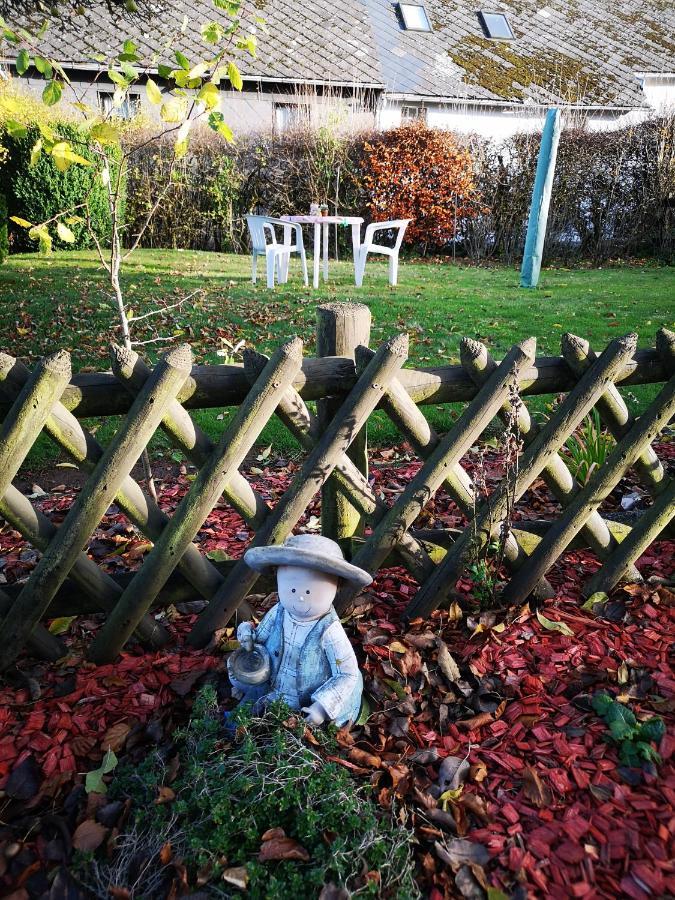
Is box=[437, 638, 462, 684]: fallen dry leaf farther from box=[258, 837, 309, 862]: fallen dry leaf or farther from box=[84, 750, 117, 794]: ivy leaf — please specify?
box=[84, 750, 117, 794]: ivy leaf

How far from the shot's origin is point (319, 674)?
83.9 inches

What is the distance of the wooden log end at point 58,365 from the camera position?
6.70 feet

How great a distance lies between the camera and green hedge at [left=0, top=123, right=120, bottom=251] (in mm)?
13172

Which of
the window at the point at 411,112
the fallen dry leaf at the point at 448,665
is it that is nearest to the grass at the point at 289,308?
the fallen dry leaf at the point at 448,665

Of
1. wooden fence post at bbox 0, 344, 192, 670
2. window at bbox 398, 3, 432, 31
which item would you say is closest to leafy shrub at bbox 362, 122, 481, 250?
window at bbox 398, 3, 432, 31

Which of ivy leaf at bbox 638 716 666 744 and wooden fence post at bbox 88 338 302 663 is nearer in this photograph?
ivy leaf at bbox 638 716 666 744

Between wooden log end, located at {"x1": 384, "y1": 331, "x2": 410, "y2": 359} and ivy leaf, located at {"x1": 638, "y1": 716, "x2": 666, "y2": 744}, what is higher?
wooden log end, located at {"x1": 384, "y1": 331, "x2": 410, "y2": 359}

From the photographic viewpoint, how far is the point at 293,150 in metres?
15.0

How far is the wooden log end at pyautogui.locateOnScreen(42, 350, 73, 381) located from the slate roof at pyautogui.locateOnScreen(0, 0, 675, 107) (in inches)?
693

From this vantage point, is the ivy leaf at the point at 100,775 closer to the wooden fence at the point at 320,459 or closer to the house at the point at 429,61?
the wooden fence at the point at 320,459

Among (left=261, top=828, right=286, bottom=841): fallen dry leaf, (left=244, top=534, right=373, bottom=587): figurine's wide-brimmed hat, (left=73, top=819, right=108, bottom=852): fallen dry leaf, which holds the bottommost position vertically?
(left=73, top=819, right=108, bottom=852): fallen dry leaf

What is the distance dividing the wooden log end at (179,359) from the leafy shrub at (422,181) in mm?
13825

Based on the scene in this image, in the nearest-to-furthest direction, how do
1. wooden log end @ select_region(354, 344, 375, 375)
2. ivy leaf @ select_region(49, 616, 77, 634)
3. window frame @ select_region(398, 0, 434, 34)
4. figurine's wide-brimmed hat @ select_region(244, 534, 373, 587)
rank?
1. figurine's wide-brimmed hat @ select_region(244, 534, 373, 587)
2. wooden log end @ select_region(354, 344, 375, 375)
3. ivy leaf @ select_region(49, 616, 77, 634)
4. window frame @ select_region(398, 0, 434, 34)

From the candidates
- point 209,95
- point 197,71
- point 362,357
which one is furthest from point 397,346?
point 197,71
